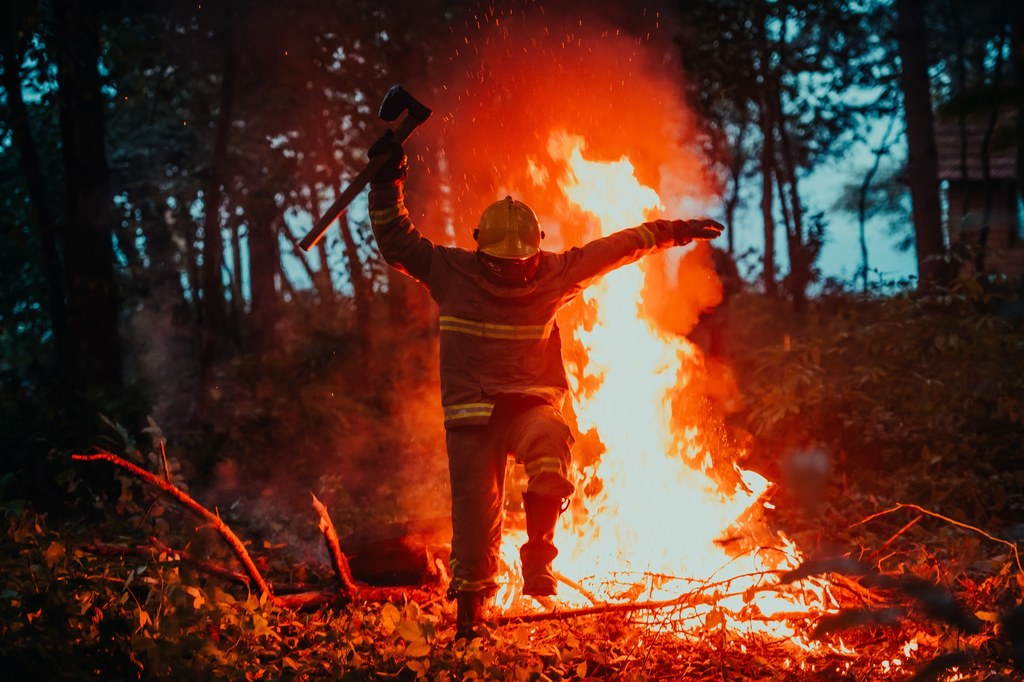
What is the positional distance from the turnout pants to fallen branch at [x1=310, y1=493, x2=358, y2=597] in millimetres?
739

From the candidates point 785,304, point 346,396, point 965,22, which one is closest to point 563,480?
point 346,396

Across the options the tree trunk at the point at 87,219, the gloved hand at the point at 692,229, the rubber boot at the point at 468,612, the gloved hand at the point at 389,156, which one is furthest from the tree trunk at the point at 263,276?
the rubber boot at the point at 468,612

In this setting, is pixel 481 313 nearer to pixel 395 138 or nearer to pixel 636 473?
pixel 395 138

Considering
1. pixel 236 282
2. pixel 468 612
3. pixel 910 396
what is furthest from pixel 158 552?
pixel 236 282

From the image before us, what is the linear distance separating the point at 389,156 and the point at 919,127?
889 centimetres

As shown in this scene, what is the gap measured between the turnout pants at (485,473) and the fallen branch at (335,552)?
739mm

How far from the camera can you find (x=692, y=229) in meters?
4.94

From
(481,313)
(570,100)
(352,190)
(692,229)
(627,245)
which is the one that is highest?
(570,100)

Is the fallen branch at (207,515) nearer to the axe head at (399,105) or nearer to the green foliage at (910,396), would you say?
the axe head at (399,105)

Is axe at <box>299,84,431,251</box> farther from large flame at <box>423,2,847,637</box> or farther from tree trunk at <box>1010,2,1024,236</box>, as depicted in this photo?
tree trunk at <box>1010,2,1024,236</box>

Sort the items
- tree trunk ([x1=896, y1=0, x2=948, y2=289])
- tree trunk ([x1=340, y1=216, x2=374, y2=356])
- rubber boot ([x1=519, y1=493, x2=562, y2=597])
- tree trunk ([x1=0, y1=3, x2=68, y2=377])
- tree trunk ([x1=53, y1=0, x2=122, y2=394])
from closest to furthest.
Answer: rubber boot ([x1=519, y1=493, x2=562, y2=597]), tree trunk ([x1=53, y1=0, x2=122, y2=394]), tree trunk ([x1=0, y1=3, x2=68, y2=377]), tree trunk ([x1=896, y1=0, x2=948, y2=289]), tree trunk ([x1=340, y1=216, x2=374, y2=356])

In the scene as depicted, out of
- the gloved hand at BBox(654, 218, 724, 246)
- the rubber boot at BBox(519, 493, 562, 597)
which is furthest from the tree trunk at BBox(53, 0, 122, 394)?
the gloved hand at BBox(654, 218, 724, 246)

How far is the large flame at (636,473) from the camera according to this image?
15.9 ft

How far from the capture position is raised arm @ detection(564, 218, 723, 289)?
4691 mm
